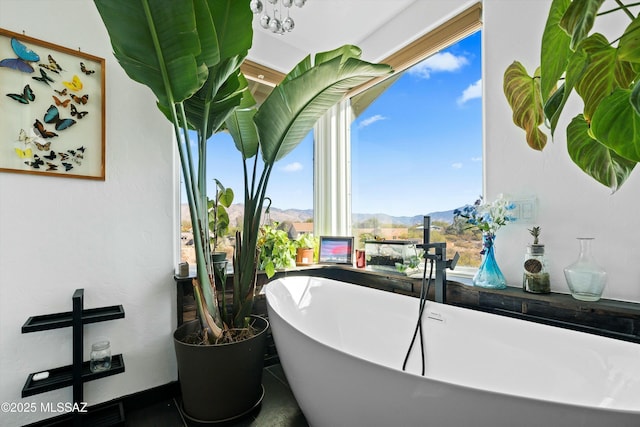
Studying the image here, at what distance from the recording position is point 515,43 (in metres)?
1.58

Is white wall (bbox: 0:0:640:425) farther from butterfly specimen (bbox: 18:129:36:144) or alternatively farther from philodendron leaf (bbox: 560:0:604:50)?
philodendron leaf (bbox: 560:0:604:50)

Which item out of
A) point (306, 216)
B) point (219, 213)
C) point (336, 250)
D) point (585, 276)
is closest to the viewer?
point (585, 276)

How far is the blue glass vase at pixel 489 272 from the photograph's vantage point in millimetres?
1516

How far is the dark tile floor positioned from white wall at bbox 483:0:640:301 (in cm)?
133

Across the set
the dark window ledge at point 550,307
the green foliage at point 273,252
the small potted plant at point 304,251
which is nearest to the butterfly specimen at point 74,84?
the dark window ledge at point 550,307

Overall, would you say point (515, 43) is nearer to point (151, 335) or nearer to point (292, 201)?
point (292, 201)

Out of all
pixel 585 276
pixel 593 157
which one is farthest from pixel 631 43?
pixel 585 276

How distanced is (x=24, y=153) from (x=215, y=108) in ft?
2.96

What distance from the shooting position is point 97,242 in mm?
1609

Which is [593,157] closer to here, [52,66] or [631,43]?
[631,43]

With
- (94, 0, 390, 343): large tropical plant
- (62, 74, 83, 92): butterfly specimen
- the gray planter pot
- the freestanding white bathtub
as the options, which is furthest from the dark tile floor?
(62, 74, 83, 92): butterfly specimen

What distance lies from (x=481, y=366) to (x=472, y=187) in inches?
41.5

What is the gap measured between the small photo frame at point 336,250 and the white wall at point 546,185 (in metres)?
1.08

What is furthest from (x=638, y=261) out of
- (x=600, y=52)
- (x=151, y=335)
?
(x=151, y=335)
